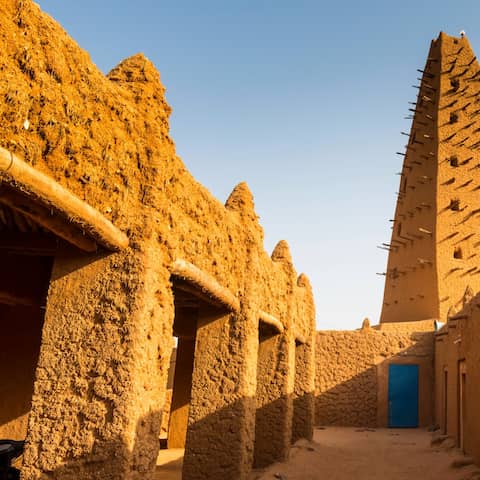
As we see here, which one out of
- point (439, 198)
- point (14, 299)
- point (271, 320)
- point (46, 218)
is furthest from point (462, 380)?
point (439, 198)

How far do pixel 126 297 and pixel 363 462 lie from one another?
383 inches

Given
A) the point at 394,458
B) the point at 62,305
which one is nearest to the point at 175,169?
the point at 62,305

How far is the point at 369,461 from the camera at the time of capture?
12484 millimetres

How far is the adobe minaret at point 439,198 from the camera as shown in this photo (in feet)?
82.0

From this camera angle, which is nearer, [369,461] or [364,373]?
[369,461]

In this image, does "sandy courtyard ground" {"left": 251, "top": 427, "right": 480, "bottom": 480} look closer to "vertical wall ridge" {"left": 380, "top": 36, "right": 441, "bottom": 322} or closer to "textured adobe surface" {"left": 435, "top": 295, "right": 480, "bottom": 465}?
"textured adobe surface" {"left": 435, "top": 295, "right": 480, "bottom": 465}

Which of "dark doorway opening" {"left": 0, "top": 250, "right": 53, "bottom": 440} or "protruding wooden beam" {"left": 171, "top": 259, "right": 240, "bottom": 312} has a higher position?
"protruding wooden beam" {"left": 171, "top": 259, "right": 240, "bottom": 312}

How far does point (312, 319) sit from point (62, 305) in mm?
10649

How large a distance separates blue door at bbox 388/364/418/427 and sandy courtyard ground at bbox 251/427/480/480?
302 centimetres

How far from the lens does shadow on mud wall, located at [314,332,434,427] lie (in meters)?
19.7

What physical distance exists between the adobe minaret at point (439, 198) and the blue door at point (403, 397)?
4980 millimetres

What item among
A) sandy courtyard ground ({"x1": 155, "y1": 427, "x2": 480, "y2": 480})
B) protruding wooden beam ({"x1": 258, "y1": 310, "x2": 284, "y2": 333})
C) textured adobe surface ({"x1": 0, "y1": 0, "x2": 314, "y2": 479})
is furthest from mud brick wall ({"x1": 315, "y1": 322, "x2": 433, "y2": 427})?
textured adobe surface ({"x1": 0, "y1": 0, "x2": 314, "y2": 479})

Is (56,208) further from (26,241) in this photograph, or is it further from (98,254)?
(26,241)

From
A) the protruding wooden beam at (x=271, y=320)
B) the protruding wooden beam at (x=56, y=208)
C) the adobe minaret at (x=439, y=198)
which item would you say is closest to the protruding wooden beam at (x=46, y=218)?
the protruding wooden beam at (x=56, y=208)
